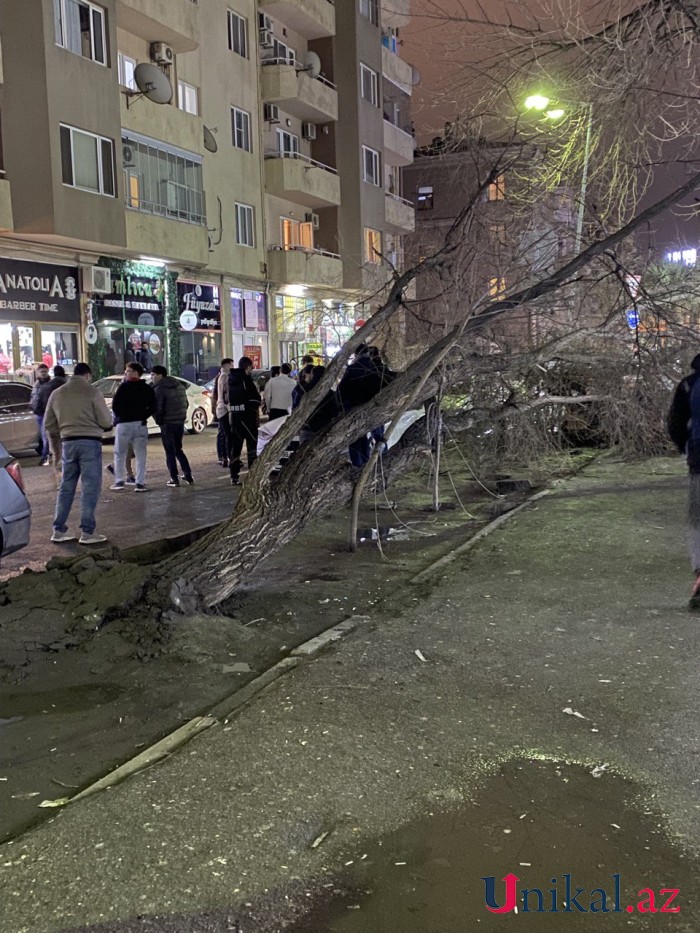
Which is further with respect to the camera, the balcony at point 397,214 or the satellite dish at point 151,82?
the balcony at point 397,214

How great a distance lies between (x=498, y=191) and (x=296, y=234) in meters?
26.9

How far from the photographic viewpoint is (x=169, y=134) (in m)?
26.4

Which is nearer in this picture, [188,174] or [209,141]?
A: [188,174]

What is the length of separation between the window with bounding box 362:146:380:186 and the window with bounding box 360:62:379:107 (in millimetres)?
2240

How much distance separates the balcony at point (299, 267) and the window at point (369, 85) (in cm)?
875

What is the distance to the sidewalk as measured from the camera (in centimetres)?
304

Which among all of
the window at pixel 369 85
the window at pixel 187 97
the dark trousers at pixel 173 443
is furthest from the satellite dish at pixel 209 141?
the dark trousers at pixel 173 443

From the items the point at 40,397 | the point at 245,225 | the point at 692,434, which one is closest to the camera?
the point at 692,434

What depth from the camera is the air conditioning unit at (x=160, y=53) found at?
2648 cm

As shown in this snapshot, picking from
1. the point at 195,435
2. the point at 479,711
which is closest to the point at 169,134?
the point at 195,435

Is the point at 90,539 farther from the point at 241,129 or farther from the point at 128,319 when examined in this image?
the point at 241,129

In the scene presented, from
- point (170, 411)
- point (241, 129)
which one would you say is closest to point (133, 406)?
point (170, 411)

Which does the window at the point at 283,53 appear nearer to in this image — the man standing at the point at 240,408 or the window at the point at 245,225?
the window at the point at 245,225

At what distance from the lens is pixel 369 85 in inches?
1497
